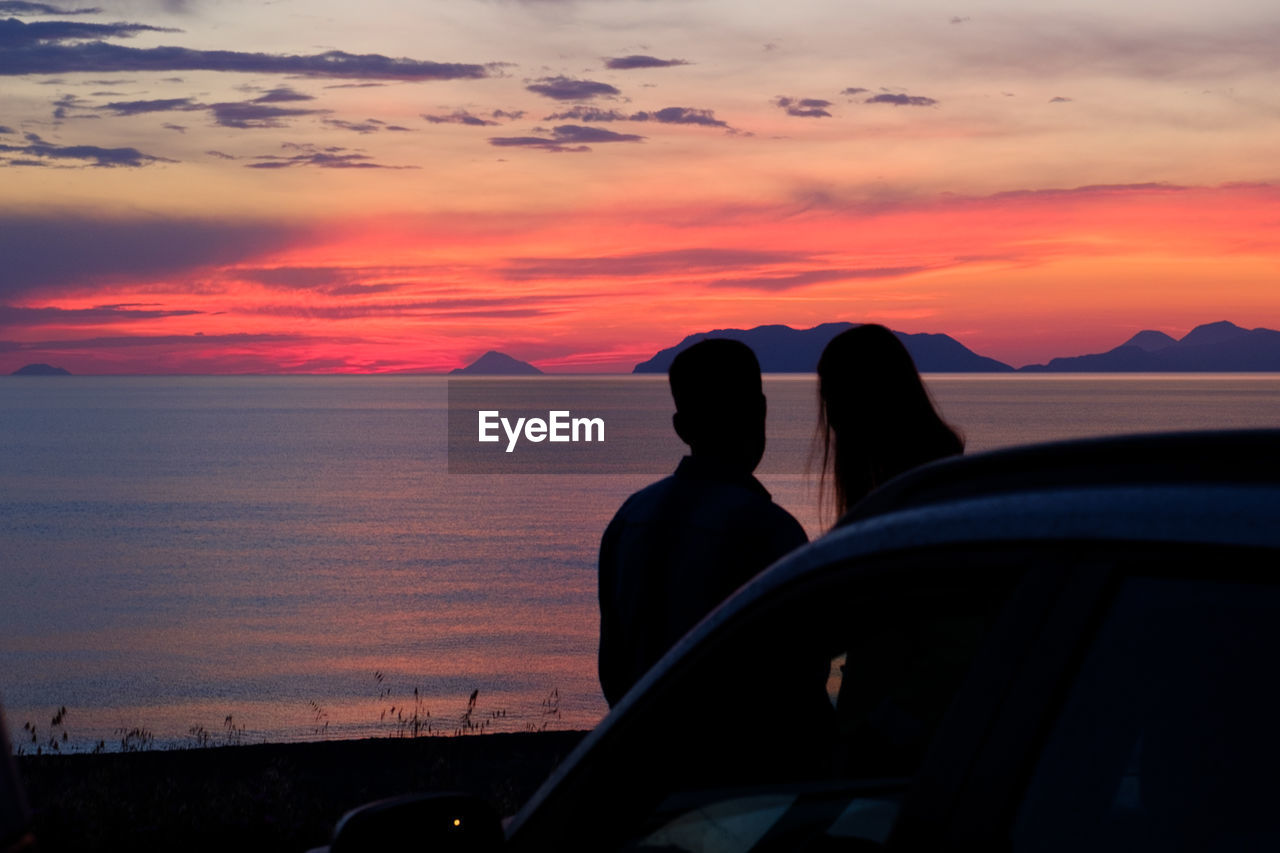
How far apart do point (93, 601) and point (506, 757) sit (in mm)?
34782

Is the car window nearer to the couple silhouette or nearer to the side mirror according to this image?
the side mirror

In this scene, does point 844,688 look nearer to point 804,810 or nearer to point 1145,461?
point 804,810

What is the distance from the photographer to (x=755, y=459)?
394cm

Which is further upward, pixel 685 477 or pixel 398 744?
pixel 685 477

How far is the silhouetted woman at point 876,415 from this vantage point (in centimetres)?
384

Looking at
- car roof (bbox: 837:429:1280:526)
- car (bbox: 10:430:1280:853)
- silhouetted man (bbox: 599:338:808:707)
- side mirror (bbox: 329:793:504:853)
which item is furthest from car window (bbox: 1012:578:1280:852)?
silhouetted man (bbox: 599:338:808:707)

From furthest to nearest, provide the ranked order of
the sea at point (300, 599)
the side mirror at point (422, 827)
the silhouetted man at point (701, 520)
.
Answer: the sea at point (300, 599) < the silhouetted man at point (701, 520) < the side mirror at point (422, 827)

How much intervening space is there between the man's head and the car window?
8.16ft

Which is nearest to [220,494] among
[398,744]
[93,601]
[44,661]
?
[93,601]

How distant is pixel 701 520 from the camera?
12.7 feet

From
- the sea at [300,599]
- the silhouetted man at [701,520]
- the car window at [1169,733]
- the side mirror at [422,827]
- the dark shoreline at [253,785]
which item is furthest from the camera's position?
the sea at [300,599]

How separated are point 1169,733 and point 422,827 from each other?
1.16 metres

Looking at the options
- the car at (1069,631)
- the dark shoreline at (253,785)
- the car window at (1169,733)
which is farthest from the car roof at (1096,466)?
the dark shoreline at (253,785)

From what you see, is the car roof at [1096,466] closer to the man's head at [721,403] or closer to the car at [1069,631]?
the car at [1069,631]
